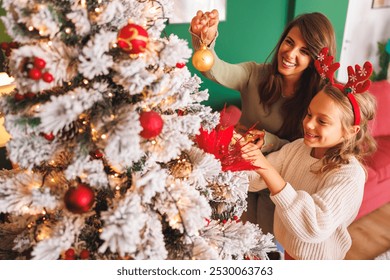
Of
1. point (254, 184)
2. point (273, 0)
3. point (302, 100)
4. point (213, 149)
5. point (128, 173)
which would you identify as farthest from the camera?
point (273, 0)

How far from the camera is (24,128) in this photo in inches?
26.0

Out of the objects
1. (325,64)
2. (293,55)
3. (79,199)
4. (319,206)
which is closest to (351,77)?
(325,64)

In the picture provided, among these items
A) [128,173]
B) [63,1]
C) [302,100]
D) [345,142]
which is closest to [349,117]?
[345,142]

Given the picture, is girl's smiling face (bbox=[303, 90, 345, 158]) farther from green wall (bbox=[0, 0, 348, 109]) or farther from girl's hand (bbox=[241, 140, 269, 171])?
green wall (bbox=[0, 0, 348, 109])

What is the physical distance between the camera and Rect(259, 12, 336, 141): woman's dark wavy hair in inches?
50.9

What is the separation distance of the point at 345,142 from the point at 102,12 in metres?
0.93

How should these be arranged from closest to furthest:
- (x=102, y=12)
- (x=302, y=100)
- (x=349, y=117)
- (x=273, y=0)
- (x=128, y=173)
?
1. (x=102, y=12)
2. (x=128, y=173)
3. (x=349, y=117)
4. (x=302, y=100)
5. (x=273, y=0)

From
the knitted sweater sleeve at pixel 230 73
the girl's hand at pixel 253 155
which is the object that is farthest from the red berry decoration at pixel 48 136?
the knitted sweater sleeve at pixel 230 73

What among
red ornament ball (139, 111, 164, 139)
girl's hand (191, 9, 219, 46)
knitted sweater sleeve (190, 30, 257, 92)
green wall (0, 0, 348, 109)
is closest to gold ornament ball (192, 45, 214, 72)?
girl's hand (191, 9, 219, 46)

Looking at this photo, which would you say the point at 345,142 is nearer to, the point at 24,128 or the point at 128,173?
the point at 128,173

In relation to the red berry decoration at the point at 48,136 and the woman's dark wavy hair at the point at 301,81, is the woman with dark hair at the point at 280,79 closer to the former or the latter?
the woman's dark wavy hair at the point at 301,81

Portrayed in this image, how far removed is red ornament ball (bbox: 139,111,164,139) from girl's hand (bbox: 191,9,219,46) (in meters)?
0.61

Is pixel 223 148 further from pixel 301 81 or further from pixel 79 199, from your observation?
pixel 301 81
